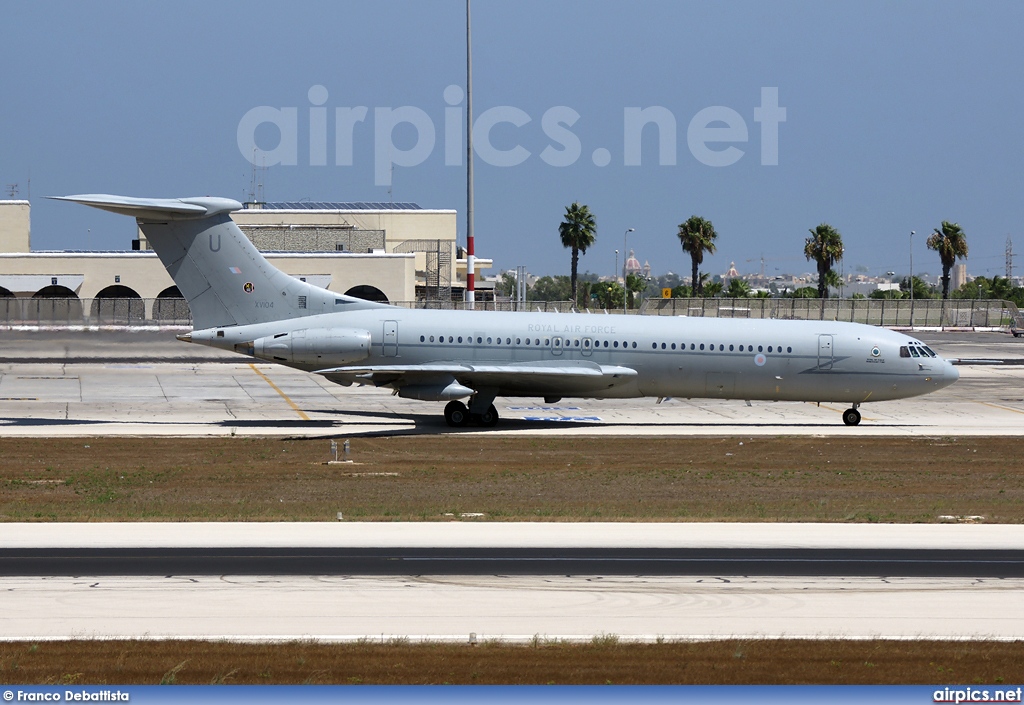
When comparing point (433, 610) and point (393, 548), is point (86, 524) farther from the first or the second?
point (433, 610)

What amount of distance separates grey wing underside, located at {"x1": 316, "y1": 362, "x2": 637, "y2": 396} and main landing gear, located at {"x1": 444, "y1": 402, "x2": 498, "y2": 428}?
903 mm

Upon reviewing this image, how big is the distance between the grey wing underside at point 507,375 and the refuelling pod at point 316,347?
0.45m

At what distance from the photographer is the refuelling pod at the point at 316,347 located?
133 feet

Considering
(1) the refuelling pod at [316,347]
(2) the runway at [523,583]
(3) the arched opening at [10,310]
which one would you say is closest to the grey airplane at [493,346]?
(1) the refuelling pod at [316,347]

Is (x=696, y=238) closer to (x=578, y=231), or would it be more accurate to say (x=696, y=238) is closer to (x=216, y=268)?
(x=578, y=231)

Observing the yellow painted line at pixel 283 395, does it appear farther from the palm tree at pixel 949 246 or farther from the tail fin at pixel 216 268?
the palm tree at pixel 949 246

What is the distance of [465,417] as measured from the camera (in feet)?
138

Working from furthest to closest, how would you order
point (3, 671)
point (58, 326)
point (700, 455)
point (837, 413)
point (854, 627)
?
point (58, 326), point (837, 413), point (700, 455), point (854, 627), point (3, 671)

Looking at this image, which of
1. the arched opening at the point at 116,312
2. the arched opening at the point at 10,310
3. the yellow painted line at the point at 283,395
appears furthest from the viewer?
the arched opening at the point at 10,310

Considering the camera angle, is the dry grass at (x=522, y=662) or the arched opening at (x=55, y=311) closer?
the dry grass at (x=522, y=662)

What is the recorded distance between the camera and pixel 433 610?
1691 cm

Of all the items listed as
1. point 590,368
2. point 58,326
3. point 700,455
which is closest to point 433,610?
point 700,455

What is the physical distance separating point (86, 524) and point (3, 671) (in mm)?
10190

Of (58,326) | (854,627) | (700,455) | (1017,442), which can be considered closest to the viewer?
(854,627)
